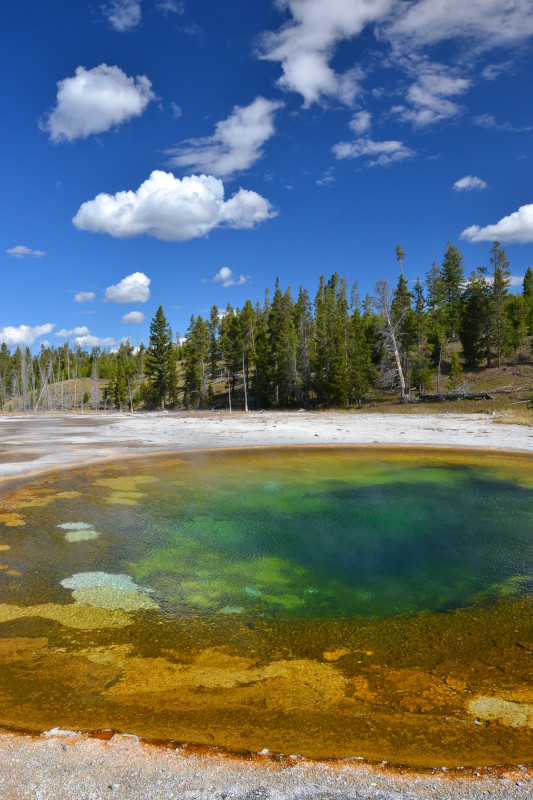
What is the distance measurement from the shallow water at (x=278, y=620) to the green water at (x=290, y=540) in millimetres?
54

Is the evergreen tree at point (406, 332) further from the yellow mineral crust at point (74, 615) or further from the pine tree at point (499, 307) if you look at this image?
the yellow mineral crust at point (74, 615)

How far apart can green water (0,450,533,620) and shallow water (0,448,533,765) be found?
5 cm

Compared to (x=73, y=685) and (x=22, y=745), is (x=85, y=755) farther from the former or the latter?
(x=73, y=685)

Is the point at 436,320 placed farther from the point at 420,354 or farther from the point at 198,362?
the point at 198,362

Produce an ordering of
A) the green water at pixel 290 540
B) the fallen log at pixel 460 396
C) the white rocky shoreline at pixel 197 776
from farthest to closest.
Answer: the fallen log at pixel 460 396, the green water at pixel 290 540, the white rocky shoreline at pixel 197 776

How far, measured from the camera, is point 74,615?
6.94 metres

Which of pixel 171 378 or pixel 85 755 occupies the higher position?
pixel 171 378

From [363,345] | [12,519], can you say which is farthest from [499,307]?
[12,519]

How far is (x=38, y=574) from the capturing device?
8.37 meters

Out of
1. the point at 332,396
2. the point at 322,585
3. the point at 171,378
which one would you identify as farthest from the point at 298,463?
the point at 171,378

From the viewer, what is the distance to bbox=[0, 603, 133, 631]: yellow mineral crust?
6676 millimetres

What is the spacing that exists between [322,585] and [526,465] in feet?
44.6

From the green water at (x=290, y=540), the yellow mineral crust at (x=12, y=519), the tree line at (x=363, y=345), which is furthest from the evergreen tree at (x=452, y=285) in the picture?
the yellow mineral crust at (x=12, y=519)

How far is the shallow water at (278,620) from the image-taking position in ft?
14.9
